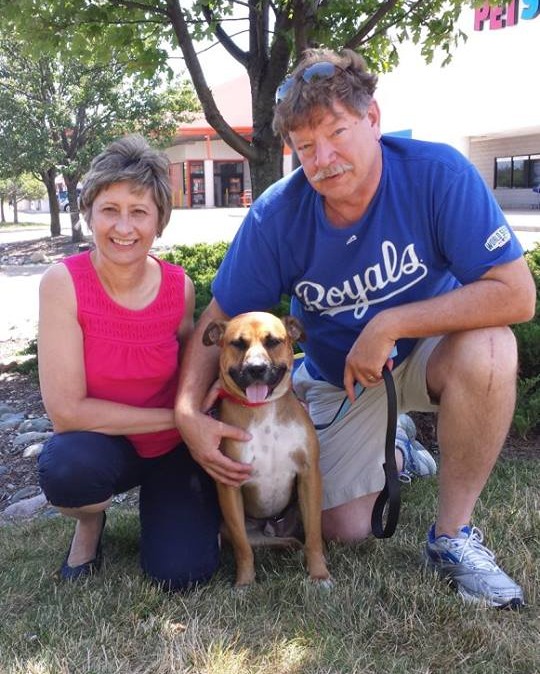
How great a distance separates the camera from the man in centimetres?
287

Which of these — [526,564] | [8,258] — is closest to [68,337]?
[526,564]

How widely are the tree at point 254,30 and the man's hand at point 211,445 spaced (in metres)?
3.24

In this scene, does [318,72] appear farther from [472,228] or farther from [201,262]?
[201,262]

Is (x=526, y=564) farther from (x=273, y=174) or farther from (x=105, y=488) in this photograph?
(x=273, y=174)

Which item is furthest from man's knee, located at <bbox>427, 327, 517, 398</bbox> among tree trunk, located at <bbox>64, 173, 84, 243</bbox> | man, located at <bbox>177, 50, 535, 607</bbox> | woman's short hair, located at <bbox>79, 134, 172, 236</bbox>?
tree trunk, located at <bbox>64, 173, 84, 243</bbox>

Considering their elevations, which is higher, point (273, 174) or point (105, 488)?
point (273, 174)

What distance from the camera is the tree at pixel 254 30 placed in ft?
17.6

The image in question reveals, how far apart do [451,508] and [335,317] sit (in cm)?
93

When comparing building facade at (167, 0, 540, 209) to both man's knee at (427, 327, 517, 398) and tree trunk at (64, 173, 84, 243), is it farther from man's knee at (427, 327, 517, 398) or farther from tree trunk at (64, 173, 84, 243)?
man's knee at (427, 327, 517, 398)

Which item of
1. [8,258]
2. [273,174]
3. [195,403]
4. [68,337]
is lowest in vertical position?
[8,258]

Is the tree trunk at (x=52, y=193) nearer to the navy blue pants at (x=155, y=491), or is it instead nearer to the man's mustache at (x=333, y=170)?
the navy blue pants at (x=155, y=491)

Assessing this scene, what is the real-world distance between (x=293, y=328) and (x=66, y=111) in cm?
2164

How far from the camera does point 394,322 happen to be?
289cm

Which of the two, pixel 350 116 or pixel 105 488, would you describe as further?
pixel 105 488
